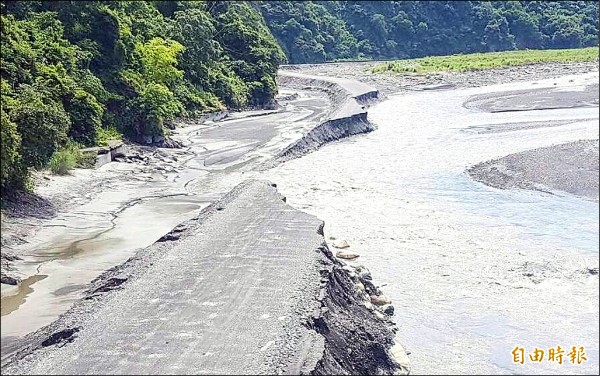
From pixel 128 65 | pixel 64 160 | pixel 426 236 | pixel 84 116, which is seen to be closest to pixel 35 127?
pixel 64 160

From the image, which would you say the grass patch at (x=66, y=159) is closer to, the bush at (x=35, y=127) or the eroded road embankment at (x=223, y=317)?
the bush at (x=35, y=127)

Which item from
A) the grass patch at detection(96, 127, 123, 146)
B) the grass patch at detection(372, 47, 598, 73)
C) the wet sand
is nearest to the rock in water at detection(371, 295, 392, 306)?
the wet sand

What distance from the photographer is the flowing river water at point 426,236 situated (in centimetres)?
1642

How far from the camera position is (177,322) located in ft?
47.7

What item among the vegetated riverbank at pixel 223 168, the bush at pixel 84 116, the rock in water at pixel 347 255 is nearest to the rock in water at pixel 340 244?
the rock in water at pixel 347 255

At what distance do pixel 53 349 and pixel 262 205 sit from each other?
429 inches

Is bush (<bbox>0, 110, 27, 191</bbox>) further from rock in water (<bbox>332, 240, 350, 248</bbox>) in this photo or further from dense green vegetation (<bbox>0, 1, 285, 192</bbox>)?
rock in water (<bbox>332, 240, 350, 248</bbox>)

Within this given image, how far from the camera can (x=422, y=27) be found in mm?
115188

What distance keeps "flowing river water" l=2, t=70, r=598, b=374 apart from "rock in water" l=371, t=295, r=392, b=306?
322 mm

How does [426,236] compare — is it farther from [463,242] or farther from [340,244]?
[340,244]

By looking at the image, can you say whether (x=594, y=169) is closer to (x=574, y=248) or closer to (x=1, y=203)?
(x=574, y=248)

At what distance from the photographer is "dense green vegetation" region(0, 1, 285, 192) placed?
24.5m

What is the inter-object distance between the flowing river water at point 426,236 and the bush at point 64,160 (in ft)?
7.04

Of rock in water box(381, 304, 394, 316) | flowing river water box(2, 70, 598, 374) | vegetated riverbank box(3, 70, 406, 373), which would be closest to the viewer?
vegetated riverbank box(3, 70, 406, 373)
